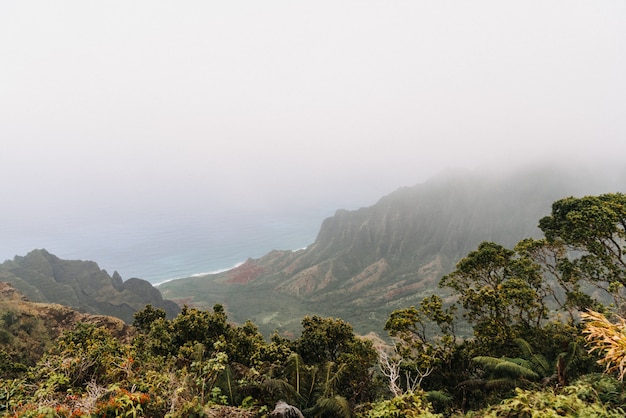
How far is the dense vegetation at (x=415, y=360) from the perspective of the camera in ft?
19.9

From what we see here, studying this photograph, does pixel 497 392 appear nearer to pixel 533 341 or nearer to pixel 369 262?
pixel 533 341

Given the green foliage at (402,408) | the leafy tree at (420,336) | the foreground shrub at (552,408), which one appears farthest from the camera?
the leafy tree at (420,336)

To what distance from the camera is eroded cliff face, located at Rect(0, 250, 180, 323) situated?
91000mm

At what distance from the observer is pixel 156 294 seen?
410 feet

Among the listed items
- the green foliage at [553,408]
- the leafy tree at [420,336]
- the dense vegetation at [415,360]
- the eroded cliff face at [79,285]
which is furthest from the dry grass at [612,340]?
the eroded cliff face at [79,285]

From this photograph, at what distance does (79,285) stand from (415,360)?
455 feet

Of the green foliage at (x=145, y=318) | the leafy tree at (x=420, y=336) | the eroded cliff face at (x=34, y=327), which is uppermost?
the eroded cliff face at (x=34, y=327)

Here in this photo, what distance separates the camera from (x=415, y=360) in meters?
19.1

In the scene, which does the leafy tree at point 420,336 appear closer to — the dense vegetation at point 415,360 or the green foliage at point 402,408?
the dense vegetation at point 415,360

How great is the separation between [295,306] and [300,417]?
147 m

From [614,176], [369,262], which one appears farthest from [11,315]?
[614,176]

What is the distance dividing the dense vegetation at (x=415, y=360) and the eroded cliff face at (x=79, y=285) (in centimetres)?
8304

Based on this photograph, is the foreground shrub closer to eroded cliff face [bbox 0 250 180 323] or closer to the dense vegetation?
the dense vegetation

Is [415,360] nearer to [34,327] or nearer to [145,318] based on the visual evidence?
[145,318]
